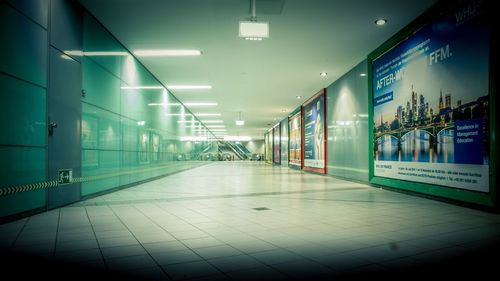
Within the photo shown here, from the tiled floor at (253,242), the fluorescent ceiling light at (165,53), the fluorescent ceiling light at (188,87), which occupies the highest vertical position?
the fluorescent ceiling light at (165,53)

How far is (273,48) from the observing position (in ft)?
31.3

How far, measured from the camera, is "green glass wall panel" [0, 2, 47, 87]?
4.82m

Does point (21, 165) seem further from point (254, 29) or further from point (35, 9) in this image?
point (254, 29)

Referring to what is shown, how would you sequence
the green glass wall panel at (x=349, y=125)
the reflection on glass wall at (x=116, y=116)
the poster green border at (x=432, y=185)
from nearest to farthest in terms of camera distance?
the poster green border at (x=432, y=185)
the reflection on glass wall at (x=116, y=116)
the green glass wall panel at (x=349, y=125)

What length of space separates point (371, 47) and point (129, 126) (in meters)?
8.07

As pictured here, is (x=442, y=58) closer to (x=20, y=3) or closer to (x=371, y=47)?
(x=371, y=47)

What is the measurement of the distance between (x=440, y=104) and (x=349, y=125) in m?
5.68

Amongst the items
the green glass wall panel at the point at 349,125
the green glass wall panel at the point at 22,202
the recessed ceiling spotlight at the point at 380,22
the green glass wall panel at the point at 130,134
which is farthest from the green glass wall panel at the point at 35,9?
the green glass wall panel at the point at 349,125

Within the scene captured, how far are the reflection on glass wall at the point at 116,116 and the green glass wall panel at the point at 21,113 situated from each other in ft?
5.25

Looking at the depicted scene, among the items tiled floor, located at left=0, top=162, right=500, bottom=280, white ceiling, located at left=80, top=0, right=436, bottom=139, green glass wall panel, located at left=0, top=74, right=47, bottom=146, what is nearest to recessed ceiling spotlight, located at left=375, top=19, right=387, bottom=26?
white ceiling, located at left=80, top=0, right=436, bottom=139

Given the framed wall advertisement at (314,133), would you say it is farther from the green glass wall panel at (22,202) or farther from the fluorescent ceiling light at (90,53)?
the green glass wall panel at (22,202)

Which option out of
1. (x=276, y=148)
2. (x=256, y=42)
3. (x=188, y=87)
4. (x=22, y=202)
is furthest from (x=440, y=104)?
(x=276, y=148)

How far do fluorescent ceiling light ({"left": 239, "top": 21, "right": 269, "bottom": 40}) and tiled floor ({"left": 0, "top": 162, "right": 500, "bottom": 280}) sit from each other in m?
3.27

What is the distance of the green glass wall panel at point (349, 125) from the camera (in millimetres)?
11078
